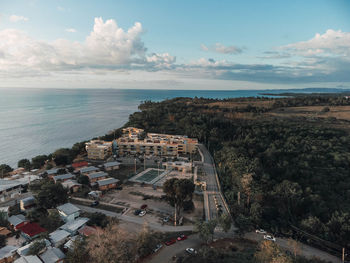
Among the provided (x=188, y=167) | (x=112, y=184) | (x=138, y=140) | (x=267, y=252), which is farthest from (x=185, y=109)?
(x=267, y=252)

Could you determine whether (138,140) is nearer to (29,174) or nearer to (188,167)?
(188,167)

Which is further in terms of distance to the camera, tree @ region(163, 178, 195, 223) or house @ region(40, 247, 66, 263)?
tree @ region(163, 178, 195, 223)

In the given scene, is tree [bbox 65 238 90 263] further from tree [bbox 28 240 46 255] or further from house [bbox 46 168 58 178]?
house [bbox 46 168 58 178]

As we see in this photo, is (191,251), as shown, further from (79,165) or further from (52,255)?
(79,165)

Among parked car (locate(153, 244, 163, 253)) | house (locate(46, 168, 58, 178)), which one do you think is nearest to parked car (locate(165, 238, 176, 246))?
parked car (locate(153, 244, 163, 253))

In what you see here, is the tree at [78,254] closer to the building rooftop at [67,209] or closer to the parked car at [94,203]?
the building rooftop at [67,209]

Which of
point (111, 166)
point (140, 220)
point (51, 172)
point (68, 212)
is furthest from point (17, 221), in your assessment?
point (111, 166)
